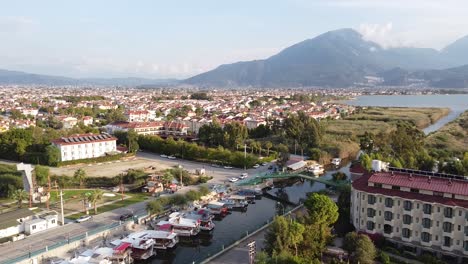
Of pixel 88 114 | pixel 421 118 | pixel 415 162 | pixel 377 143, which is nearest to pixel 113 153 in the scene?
pixel 377 143

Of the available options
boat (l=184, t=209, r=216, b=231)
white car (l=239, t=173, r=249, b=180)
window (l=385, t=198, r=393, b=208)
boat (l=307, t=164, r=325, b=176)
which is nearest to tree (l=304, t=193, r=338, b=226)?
window (l=385, t=198, r=393, b=208)

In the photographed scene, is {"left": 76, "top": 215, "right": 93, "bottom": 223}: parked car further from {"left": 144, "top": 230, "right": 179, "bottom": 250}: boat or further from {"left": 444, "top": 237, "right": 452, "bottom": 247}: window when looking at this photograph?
{"left": 444, "top": 237, "right": 452, "bottom": 247}: window

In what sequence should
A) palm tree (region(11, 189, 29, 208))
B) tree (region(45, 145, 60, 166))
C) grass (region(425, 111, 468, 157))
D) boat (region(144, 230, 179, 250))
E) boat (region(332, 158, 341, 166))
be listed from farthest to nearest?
grass (region(425, 111, 468, 157)) < boat (region(332, 158, 341, 166)) < tree (region(45, 145, 60, 166)) < palm tree (region(11, 189, 29, 208)) < boat (region(144, 230, 179, 250))

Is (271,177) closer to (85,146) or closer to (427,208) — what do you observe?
(427,208)

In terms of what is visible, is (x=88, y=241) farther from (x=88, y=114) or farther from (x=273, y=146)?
(x=88, y=114)

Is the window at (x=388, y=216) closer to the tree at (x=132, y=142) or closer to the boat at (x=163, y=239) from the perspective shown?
the boat at (x=163, y=239)
